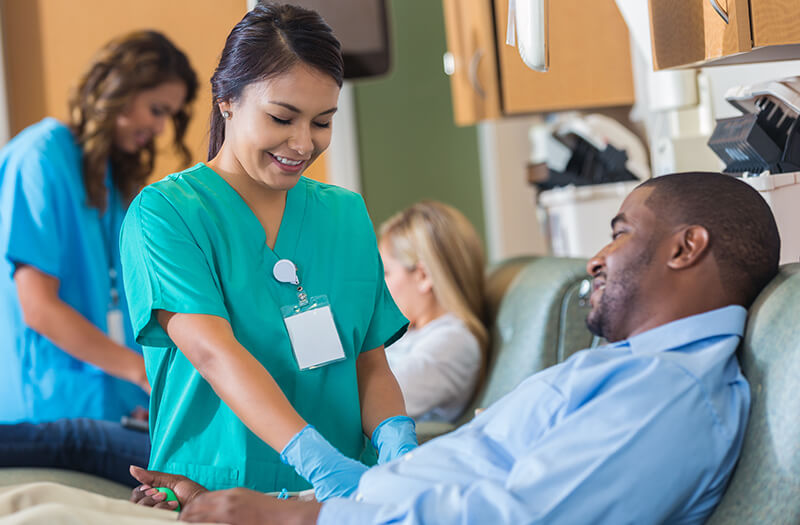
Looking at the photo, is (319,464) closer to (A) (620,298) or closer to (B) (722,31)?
(A) (620,298)

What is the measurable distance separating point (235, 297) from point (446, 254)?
125 centimetres

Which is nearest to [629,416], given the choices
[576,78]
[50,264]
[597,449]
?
[597,449]

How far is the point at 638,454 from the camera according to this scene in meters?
1.07

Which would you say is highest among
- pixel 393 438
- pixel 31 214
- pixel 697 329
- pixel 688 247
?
pixel 31 214

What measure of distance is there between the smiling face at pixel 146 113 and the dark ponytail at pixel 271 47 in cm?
106

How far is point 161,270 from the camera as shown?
1.22 meters

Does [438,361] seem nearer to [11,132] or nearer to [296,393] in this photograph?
[296,393]

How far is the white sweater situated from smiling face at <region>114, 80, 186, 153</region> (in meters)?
0.85

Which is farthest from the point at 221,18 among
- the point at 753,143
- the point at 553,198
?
the point at 553,198

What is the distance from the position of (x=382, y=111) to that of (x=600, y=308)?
9.54 ft

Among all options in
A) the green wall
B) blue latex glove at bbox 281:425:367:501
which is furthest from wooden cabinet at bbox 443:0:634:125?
blue latex glove at bbox 281:425:367:501

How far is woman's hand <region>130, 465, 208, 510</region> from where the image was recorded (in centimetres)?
127

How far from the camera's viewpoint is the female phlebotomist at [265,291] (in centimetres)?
121

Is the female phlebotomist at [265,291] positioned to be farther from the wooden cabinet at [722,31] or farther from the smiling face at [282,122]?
the wooden cabinet at [722,31]
